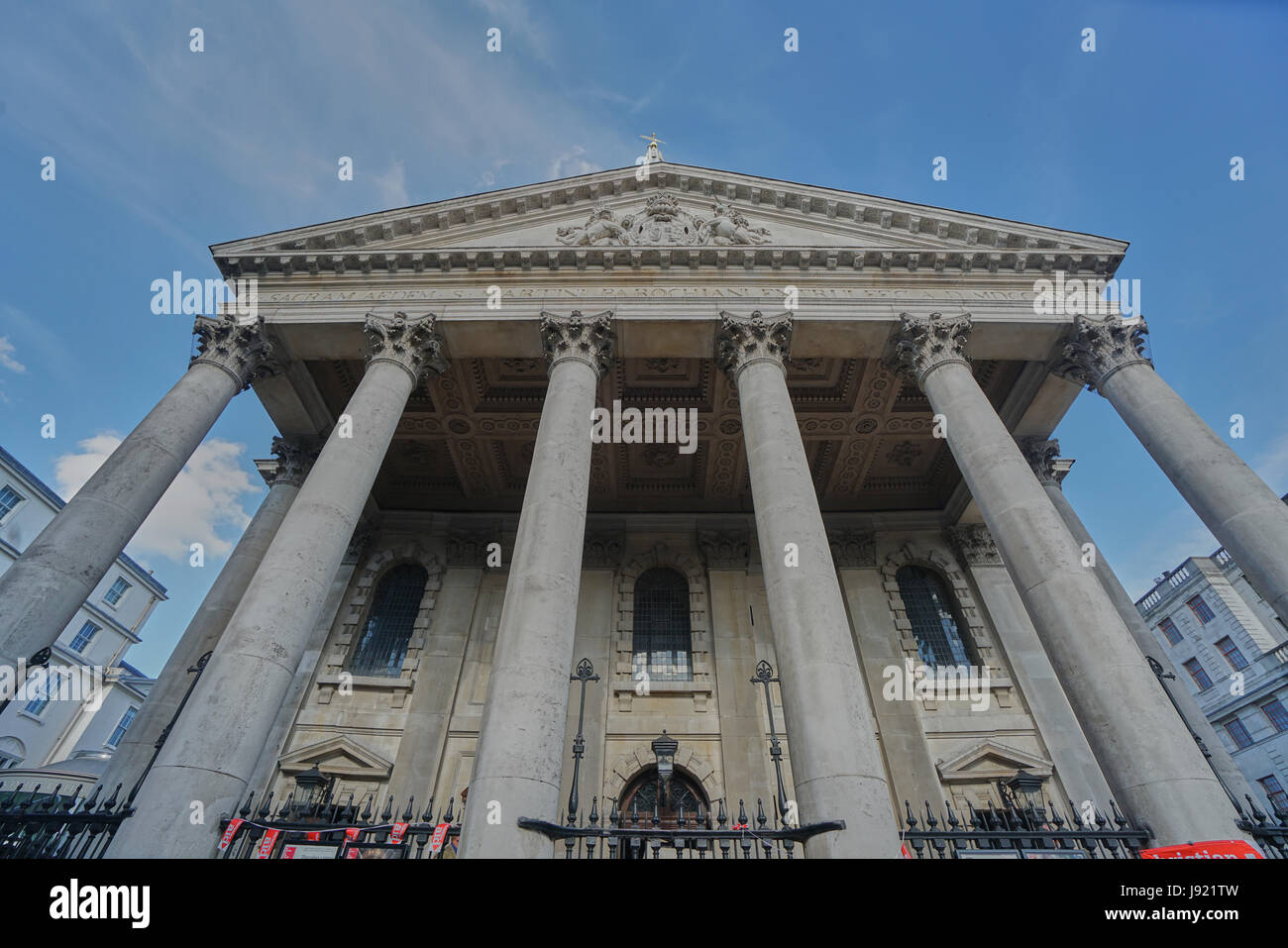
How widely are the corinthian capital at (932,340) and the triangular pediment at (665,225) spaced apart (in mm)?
2014

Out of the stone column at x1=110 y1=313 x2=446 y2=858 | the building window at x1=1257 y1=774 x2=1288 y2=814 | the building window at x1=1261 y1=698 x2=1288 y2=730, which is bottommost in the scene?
the stone column at x1=110 y1=313 x2=446 y2=858

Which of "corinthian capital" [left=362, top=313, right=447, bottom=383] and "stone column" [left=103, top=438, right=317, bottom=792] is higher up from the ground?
"corinthian capital" [left=362, top=313, right=447, bottom=383]

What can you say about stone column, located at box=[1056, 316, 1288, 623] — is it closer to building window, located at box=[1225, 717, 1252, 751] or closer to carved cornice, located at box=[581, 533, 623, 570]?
carved cornice, located at box=[581, 533, 623, 570]

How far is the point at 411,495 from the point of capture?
771 inches

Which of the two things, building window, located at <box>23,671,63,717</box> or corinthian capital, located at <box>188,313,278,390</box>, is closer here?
corinthian capital, located at <box>188,313,278,390</box>

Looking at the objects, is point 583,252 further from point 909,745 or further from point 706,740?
point 909,745

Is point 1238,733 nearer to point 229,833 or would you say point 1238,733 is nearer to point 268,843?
point 268,843

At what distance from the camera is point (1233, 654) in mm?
30344

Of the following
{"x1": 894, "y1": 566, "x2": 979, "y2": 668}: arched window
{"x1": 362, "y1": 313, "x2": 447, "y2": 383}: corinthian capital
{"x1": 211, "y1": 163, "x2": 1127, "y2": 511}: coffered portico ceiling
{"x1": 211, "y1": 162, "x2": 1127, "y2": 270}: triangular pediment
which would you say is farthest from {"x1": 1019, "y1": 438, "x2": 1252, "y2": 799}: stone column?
{"x1": 362, "y1": 313, "x2": 447, "y2": 383}: corinthian capital

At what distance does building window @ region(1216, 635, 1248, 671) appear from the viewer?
1172 inches

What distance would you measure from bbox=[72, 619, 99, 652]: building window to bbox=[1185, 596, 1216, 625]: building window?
2480 inches

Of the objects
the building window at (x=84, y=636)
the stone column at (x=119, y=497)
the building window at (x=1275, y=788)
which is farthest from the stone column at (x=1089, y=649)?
the building window at (x=84, y=636)

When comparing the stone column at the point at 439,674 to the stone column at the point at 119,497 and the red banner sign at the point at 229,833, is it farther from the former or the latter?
the stone column at the point at 119,497
